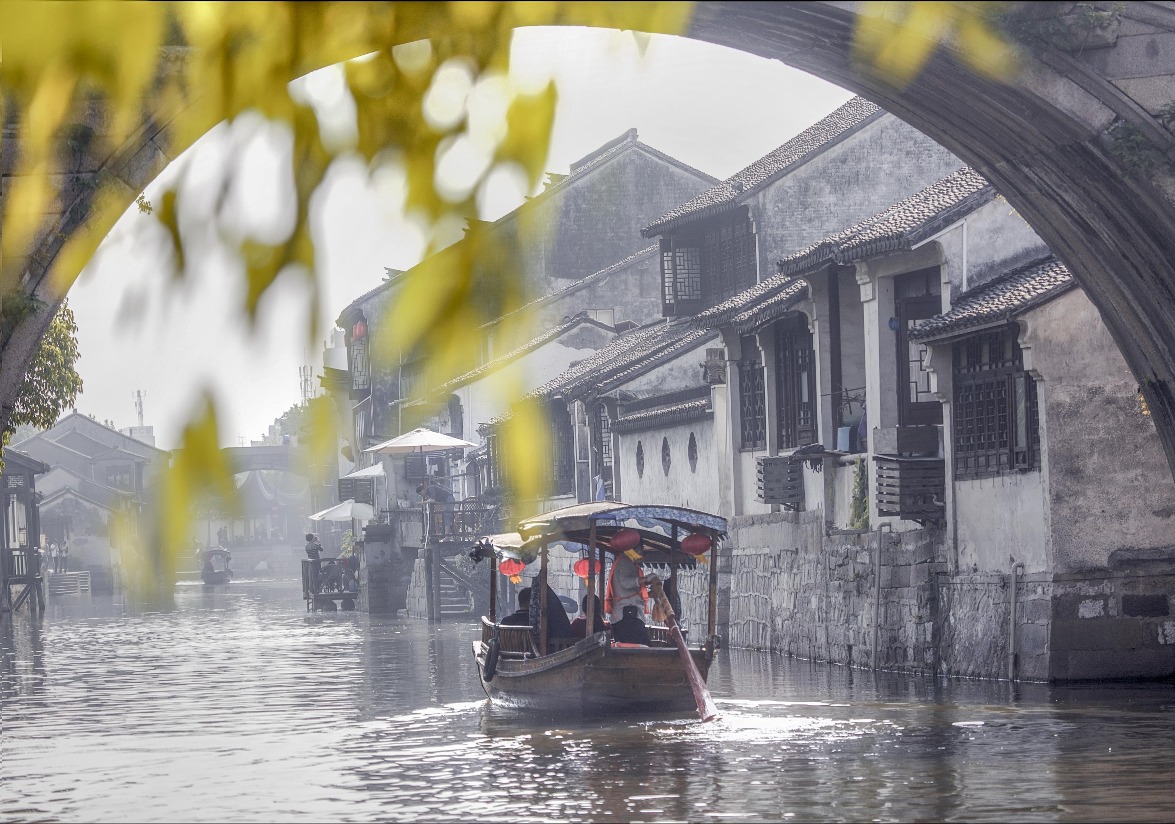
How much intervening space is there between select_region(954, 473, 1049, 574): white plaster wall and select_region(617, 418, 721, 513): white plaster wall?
8.23m

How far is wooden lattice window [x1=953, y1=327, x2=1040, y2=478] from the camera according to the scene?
1831cm

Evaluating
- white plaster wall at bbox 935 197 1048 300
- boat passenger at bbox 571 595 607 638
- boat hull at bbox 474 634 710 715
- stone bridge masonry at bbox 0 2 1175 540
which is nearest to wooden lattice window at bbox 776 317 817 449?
white plaster wall at bbox 935 197 1048 300

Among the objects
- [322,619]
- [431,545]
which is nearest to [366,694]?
[431,545]

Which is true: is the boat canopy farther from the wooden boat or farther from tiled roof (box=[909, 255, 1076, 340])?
tiled roof (box=[909, 255, 1076, 340])

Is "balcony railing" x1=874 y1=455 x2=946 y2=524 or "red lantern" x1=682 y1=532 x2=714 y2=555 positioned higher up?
"balcony railing" x1=874 y1=455 x2=946 y2=524

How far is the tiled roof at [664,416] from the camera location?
28059 mm

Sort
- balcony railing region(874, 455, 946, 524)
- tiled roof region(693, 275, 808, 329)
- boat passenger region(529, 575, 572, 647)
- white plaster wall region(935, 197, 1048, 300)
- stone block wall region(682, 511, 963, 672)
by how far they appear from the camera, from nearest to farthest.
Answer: boat passenger region(529, 575, 572, 647)
white plaster wall region(935, 197, 1048, 300)
balcony railing region(874, 455, 946, 524)
stone block wall region(682, 511, 963, 672)
tiled roof region(693, 275, 808, 329)

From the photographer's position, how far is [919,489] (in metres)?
20.1

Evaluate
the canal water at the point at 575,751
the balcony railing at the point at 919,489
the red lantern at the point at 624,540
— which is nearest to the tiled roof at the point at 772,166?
the canal water at the point at 575,751

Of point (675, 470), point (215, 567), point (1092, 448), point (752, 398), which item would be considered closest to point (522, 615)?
point (1092, 448)

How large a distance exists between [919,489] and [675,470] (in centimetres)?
998

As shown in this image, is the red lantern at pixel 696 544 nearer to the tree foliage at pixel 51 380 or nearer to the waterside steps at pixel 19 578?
the tree foliage at pixel 51 380

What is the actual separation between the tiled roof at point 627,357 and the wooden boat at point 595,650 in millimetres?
10148

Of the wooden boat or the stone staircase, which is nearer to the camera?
the wooden boat
